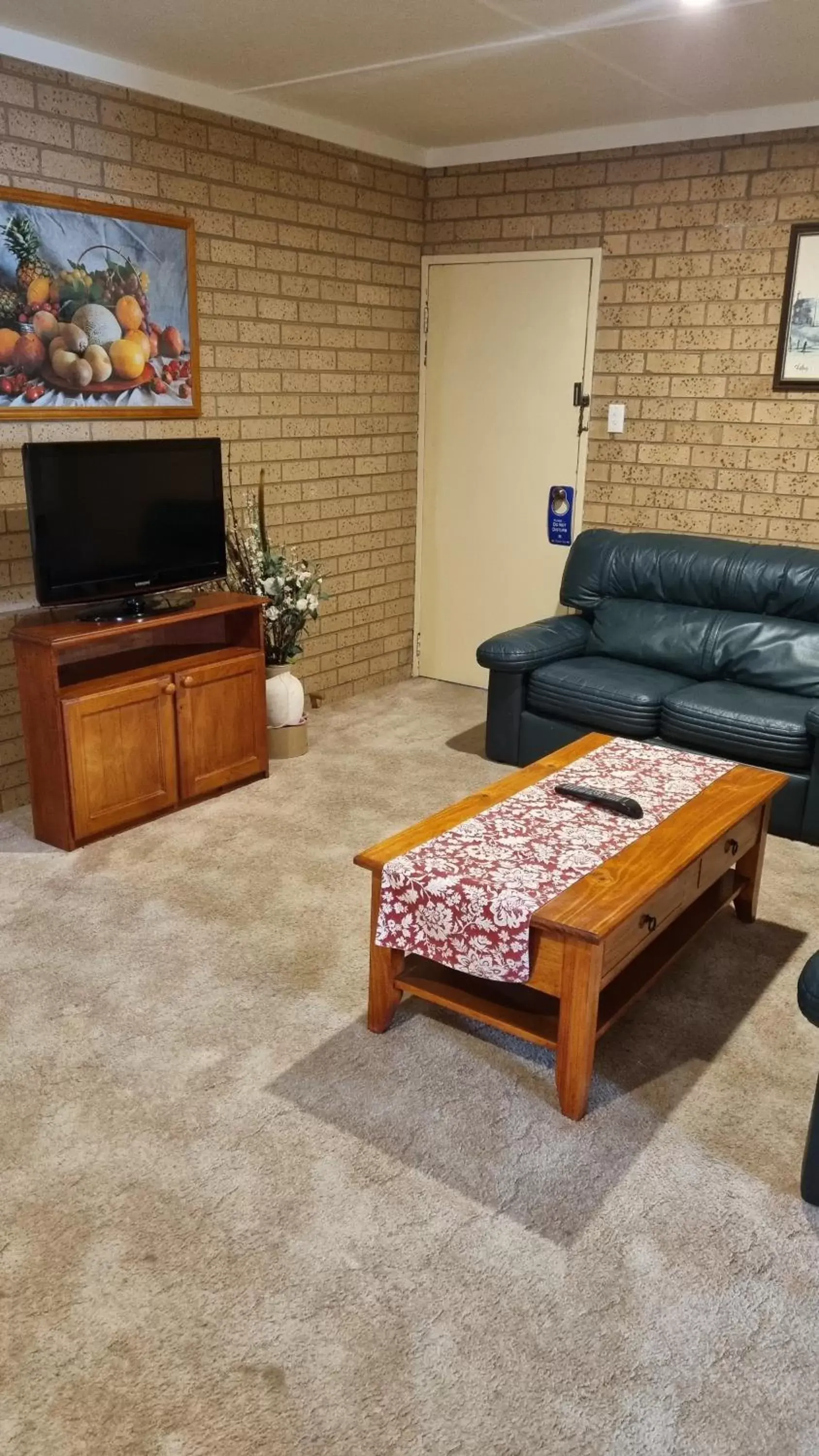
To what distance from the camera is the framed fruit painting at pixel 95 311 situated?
144 inches

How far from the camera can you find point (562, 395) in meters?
5.17

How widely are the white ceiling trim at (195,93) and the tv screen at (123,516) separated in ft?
4.10

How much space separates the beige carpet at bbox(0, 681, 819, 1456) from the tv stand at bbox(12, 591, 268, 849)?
47 cm

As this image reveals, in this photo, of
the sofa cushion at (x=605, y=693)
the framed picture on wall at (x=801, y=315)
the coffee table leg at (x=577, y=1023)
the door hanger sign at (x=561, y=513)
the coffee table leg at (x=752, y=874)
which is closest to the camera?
the coffee table leg at (x=577, y=1023)

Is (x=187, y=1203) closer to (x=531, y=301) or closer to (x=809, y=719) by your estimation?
(x=809, y=719)

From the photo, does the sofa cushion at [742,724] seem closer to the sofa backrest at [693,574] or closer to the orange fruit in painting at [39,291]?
the sofa backrest at [693,574]

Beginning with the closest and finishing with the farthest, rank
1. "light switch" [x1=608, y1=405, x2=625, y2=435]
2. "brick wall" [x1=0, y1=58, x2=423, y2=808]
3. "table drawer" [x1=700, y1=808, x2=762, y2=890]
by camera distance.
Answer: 1. "table drawer" [x1=700, y1=808, x2=762, y2=890]
2. "brick wall" [x1=0, y1=58, x2=423, y2=808]
3. "light switch" [x1=608, y1=405, x2=625, y2=435]

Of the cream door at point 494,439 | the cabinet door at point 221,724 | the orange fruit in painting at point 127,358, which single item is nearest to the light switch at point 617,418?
the cream door at point 494,439

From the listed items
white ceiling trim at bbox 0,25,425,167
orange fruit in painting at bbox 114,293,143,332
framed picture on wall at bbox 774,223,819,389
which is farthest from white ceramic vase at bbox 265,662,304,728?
framed picture on wall at bbox 774,223,819,389

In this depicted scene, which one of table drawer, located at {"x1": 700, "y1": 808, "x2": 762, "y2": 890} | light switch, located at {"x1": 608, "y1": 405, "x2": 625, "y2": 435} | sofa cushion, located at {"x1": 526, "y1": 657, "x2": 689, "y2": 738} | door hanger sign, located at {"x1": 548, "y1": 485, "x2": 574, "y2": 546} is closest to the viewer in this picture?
table drawer, located at {"x1": 700, "y1": 808, "x2": 762, "y2": 890}

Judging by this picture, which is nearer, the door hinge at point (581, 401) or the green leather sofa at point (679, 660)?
the green leather sofa at point (679, 660)

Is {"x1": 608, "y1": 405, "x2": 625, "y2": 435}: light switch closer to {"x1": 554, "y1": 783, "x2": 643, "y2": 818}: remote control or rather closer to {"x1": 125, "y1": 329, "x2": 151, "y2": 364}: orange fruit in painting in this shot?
{"x1": 125, "y1": 329, "x2": 151, "y2": 364}: orange fruit in painting

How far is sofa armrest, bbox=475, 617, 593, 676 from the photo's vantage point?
442 centimetres

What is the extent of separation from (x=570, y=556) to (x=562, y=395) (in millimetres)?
807
